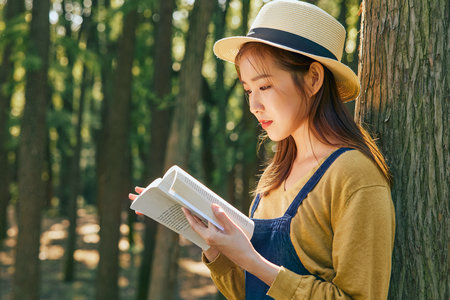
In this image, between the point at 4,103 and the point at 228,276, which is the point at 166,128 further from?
the point at 228,276

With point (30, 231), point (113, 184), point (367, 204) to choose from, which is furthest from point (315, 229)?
point (113, 184)

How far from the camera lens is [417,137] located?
2.32m

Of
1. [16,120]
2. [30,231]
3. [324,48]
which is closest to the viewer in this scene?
[324,48]

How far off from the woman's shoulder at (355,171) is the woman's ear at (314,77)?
32cm

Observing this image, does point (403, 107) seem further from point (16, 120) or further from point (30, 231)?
point (16, 120)

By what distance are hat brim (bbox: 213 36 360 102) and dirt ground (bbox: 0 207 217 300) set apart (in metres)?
9.57

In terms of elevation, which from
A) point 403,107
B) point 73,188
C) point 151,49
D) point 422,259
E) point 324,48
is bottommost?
point 73,188

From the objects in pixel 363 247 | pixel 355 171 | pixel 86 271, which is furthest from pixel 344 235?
pixel 86 271

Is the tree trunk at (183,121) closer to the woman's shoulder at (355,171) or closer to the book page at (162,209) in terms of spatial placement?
the book page at (162,209)

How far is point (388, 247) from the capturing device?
6.00 ft

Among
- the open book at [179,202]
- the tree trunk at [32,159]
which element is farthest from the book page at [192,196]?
the tree trunk at [32,159]

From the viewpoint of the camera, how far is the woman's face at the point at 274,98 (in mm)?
2102

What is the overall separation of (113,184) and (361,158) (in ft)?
29.3

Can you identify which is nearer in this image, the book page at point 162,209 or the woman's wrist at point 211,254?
the book page at point 162,209
